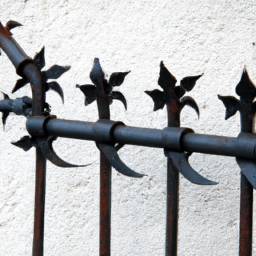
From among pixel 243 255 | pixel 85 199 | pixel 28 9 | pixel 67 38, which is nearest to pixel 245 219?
pixel 243 255

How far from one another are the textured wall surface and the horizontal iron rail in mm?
499

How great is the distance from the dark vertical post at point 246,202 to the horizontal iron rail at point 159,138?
0.07 ft

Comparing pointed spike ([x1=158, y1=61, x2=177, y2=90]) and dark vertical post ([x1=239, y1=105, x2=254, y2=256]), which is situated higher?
pointed spike ([x1=158, y1=61, x2=177, y2=90])

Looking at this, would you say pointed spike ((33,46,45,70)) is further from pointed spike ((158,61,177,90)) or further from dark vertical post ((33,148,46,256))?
pointed spike ((158,61,177,90))

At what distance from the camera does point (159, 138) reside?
651mm

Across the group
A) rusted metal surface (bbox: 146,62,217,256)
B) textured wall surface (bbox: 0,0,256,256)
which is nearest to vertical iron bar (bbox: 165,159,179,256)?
rusted metal surface (bbox: 146,62,217,256)

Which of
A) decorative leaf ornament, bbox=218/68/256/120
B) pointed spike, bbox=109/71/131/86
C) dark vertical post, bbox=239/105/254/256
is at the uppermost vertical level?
pointed spike, bbox=109/71/131/86

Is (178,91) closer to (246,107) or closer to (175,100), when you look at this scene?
A: (175,100)

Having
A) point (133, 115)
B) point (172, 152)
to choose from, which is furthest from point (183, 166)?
point (133, 115)

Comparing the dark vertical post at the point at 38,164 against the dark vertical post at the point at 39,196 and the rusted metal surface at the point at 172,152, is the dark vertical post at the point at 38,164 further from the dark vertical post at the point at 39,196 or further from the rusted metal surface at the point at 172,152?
the rusted metal surface at the point at 172,152

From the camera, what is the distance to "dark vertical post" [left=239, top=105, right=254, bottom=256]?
1.95 ft

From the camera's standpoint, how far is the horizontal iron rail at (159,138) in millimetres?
584

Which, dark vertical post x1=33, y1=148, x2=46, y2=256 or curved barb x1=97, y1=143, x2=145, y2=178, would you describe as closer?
curved barb x1=97, y1=143, x2=145, y2=178

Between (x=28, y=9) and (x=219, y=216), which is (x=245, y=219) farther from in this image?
(x=28, y=9)
